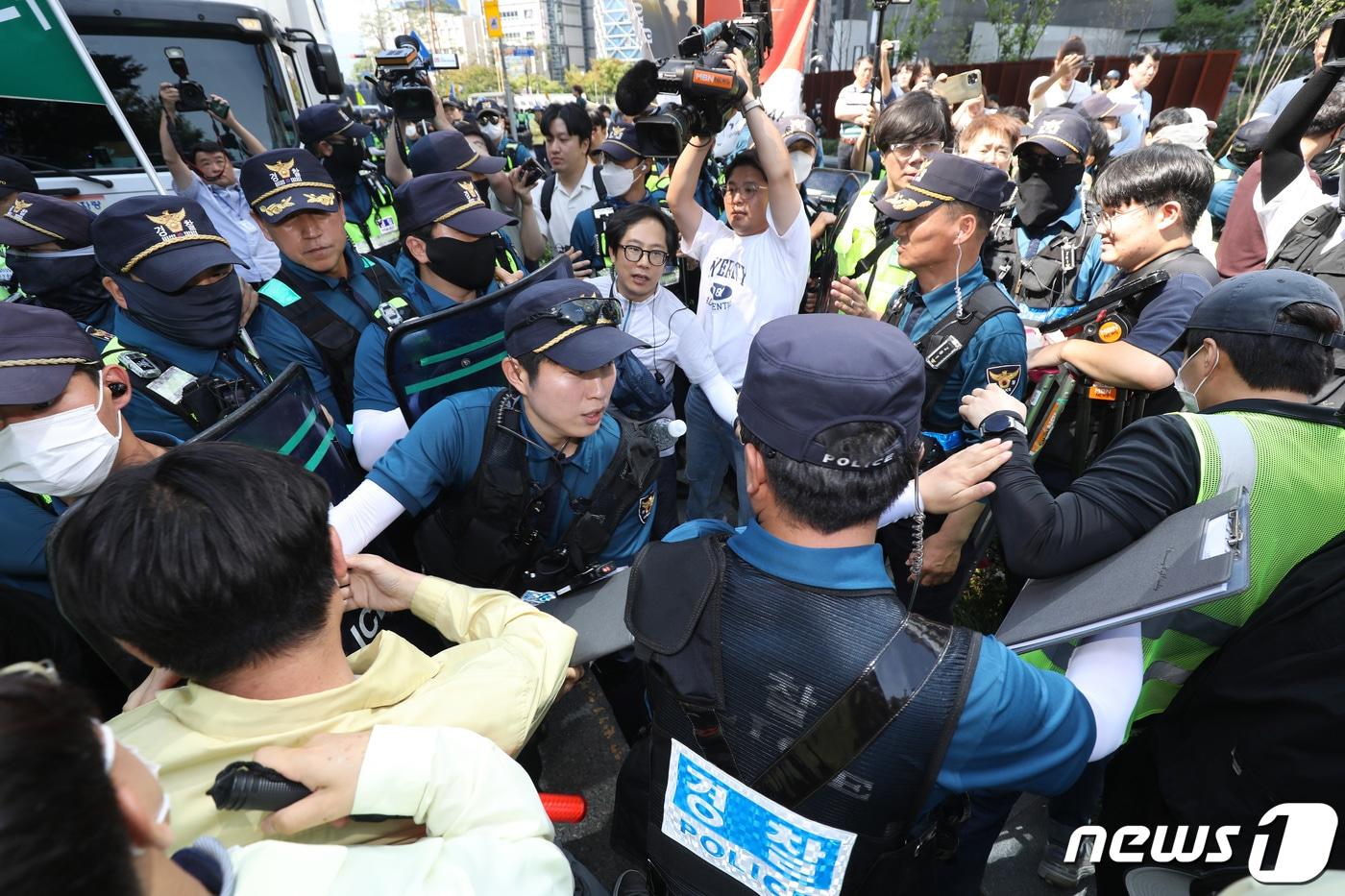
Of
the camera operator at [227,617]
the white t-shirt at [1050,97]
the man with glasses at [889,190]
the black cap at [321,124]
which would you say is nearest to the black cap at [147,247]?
the camera operator at [227,617]

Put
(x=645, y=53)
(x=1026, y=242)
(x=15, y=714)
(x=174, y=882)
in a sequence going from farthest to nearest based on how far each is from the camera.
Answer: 1. (x=645, y=53)
2. (x=1026, y=242)
3. (x=174, y=882)
4. (x=15, y=714)

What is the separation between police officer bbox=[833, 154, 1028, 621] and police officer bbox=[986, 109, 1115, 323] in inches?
42.1

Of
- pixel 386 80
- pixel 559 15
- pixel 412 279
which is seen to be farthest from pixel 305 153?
pixel 559 15

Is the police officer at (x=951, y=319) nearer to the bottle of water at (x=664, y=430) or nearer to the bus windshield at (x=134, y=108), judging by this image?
the bottle of water at (x=664, y=430)

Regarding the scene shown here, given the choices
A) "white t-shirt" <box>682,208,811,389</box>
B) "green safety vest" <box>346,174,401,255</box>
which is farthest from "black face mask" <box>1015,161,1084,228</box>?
"green safety vest" <box>346,174,401,255</box>

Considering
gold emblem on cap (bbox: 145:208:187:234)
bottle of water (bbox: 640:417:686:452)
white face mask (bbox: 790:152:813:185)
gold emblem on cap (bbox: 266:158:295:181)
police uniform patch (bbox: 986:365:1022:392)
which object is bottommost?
bottle of water (bbox: 640:417:686:452)

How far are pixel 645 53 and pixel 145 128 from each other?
451 centimetres

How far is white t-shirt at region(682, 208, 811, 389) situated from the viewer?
10.6ft

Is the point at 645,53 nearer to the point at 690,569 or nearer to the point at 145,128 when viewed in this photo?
the point at 145,128

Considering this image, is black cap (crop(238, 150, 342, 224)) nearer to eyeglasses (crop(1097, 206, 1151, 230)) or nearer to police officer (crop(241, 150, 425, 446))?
police officer (crop(241, 150, 425, 446))

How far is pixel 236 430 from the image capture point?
168cm

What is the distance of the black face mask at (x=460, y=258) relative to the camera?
282 cm

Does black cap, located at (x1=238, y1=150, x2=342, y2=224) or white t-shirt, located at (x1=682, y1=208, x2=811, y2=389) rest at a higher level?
black cap, located at (x1=238, y1=150, x2=342, y2=224)

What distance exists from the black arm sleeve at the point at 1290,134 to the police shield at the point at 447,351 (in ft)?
11.4
